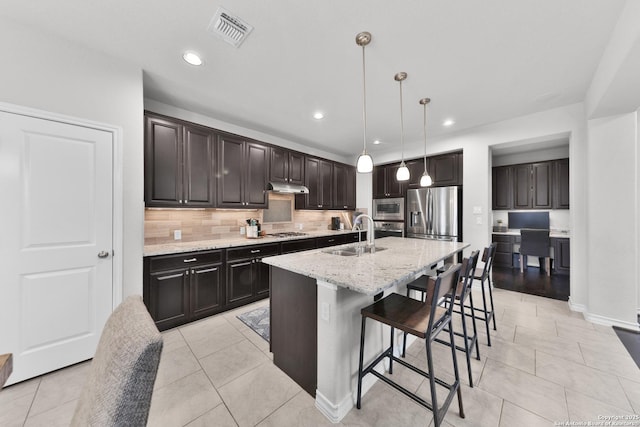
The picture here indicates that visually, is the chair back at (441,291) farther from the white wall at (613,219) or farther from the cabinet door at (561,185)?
the cabinet door at (561,185)

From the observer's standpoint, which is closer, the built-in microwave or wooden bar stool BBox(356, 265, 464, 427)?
wooden bar stool BBox(356, 265, 464, 427)

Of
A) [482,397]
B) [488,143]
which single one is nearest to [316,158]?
[488,143]

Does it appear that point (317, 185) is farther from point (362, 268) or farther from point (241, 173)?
point (362, 268)

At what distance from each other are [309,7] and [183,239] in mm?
2946

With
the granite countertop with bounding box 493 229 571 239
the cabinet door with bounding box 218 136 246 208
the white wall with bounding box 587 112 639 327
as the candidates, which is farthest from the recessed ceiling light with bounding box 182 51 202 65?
the granite countertop with bounding box 493 229 571 239

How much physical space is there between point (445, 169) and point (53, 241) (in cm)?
513

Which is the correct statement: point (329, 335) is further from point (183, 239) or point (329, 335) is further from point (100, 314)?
point (183, 239)

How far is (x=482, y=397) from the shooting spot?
163cm

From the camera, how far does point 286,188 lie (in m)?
3.88

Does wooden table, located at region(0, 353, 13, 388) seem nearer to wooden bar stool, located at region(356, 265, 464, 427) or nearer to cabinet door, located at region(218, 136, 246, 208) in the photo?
wooden bar stool, located at region(356, 265, 464, 427)

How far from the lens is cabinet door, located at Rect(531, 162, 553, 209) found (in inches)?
194

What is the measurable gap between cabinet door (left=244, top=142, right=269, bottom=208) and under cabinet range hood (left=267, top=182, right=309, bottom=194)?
11cm

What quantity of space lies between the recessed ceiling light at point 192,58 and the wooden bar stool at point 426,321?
101 inches

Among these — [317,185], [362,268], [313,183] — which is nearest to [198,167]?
[313,183]
